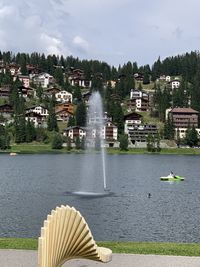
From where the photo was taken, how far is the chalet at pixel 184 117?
183875 mm

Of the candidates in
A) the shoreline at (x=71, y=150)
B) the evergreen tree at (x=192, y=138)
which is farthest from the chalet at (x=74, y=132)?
the evergreen tree at (x=192, y=138)

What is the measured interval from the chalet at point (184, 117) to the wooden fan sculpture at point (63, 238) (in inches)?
6935

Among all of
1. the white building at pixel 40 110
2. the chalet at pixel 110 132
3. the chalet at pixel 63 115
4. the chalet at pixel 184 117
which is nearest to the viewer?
the chalet at pixel 110 132

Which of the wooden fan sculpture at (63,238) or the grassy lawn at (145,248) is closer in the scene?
the wooden fan sculpture at (63,238)

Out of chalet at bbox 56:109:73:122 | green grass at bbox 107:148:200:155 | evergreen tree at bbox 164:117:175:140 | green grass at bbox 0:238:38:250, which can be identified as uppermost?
chalet at bbox 56:109:73:122

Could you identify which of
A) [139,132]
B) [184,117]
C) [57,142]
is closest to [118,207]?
[57,142]

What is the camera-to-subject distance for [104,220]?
1264 inches

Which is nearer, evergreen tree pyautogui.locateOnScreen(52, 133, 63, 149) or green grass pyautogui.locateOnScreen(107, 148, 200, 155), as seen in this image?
evergreen tree pyautogui.locateOnScreen(52, 133, 63, 149)

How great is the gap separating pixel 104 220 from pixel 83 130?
138617 millimetres

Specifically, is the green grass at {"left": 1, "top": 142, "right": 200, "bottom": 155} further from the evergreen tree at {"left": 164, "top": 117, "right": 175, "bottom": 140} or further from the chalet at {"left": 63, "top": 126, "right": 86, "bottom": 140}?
the chalet at {"left": 63, "top": 126, "right": 86, "bottom": 140}

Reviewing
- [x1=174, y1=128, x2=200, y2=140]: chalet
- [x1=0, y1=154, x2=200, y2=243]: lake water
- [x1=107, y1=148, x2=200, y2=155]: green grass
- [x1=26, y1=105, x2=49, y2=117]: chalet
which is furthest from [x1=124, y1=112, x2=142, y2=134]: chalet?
[x1=0, y1=154, x2=200, y2=243]: lake water

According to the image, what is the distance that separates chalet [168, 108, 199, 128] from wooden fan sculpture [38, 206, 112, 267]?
17616 cm

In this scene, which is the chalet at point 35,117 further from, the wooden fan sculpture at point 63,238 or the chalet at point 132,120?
the wooden fan sculpture at point 63,238

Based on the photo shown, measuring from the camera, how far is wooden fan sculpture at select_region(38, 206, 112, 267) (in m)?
7.71
